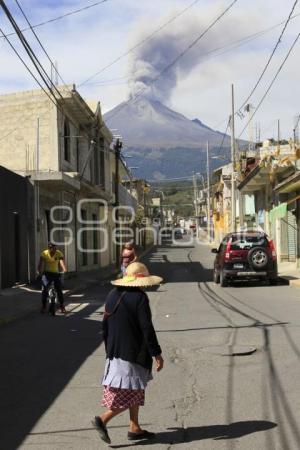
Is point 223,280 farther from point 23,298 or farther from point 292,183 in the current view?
point 23,298

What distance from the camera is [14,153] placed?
1027 inches

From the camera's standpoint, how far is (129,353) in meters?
5.05

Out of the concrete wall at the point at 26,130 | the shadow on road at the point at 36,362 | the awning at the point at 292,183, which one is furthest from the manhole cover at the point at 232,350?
the concrete wall at the point at 26,130

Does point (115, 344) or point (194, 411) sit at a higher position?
point (115, 344)

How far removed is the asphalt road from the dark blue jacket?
28.5 inches

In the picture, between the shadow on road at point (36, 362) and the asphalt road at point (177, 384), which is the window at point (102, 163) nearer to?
the shadow on road at point (36, 362)

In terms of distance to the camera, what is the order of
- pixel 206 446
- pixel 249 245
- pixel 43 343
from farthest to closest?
1. pixel 249 245
2. pixel 43 343
3. pixel 206 446

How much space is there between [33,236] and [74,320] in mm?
9986

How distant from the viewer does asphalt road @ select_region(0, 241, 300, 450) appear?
5.26m

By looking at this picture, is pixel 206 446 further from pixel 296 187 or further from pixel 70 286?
pixel 296 187

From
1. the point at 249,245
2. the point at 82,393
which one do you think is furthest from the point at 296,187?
the point at 82,393

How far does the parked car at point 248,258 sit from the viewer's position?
20359 mm

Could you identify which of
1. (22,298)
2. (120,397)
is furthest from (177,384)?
(22,298)

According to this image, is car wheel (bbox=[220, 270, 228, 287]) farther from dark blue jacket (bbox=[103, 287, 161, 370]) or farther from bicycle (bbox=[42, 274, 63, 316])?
dark blue jacket (bbox=[103, 287, 161, 370])
